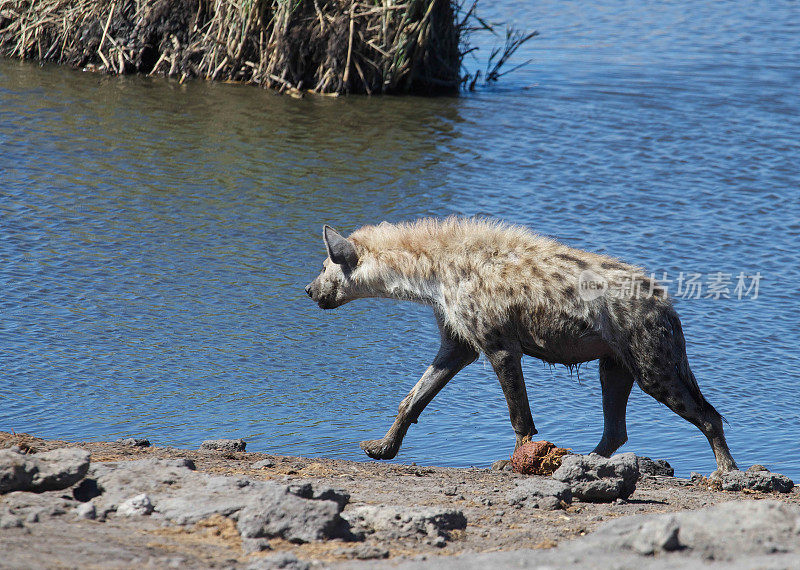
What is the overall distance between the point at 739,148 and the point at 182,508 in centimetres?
870

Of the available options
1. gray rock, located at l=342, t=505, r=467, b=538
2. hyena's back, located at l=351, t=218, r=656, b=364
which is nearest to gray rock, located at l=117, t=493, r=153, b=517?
gray rock, located at l=342, t=505, r=467, b=538

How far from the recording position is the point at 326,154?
10852mm

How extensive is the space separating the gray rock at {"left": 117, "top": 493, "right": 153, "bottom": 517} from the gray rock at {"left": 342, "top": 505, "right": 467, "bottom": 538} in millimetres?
705

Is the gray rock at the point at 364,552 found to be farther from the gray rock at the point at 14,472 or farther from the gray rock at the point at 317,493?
the gray rock at the point at 14,472

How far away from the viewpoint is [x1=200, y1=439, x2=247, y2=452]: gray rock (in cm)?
528

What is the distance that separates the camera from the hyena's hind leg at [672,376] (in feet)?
17.4

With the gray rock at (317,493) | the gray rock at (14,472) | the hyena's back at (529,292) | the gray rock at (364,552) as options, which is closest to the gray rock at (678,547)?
the gray rock at (364,552)

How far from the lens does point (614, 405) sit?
5629 millimetres

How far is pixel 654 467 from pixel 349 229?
399 cm

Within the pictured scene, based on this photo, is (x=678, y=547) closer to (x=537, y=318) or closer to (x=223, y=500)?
(x=223, y=500)

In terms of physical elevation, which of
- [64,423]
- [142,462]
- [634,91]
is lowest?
[64,423]

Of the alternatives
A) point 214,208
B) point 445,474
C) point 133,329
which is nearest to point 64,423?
point 133,329

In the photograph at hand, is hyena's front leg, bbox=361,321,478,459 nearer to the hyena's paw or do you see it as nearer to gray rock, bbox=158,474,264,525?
the hyena's paw

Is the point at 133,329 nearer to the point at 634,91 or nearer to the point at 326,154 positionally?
the point at 326,154
